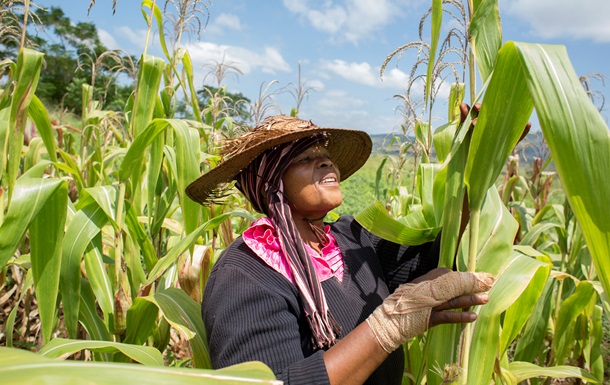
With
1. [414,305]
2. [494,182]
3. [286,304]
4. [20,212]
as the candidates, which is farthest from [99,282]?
[494,182]

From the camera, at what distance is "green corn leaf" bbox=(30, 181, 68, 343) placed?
1537mm

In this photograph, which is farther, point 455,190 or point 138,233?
point 138,233

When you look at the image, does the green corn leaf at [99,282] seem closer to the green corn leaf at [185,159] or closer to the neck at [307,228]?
the green corn leaf at [185,159]

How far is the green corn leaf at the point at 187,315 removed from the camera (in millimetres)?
1603

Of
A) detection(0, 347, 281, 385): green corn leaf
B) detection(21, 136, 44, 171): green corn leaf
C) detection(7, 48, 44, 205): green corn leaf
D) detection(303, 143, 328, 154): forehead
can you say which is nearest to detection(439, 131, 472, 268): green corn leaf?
detection(303, 143, 328, 154): forehead

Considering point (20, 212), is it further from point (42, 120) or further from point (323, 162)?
point (323, 162)

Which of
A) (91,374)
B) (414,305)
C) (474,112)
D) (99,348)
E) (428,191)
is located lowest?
(99,348)

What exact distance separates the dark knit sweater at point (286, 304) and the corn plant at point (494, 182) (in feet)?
0.67

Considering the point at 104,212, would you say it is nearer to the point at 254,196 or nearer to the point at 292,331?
the point at 254,196

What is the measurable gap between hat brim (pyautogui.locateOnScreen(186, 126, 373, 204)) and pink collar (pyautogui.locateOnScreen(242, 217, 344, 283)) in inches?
8.6

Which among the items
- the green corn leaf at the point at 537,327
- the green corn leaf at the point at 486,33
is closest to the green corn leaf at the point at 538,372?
the green corn leaf at the point at 537,327

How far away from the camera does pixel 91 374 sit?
1.30 ft

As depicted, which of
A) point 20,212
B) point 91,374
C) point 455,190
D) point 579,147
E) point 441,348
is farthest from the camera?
point 20,212

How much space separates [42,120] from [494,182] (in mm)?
1554
